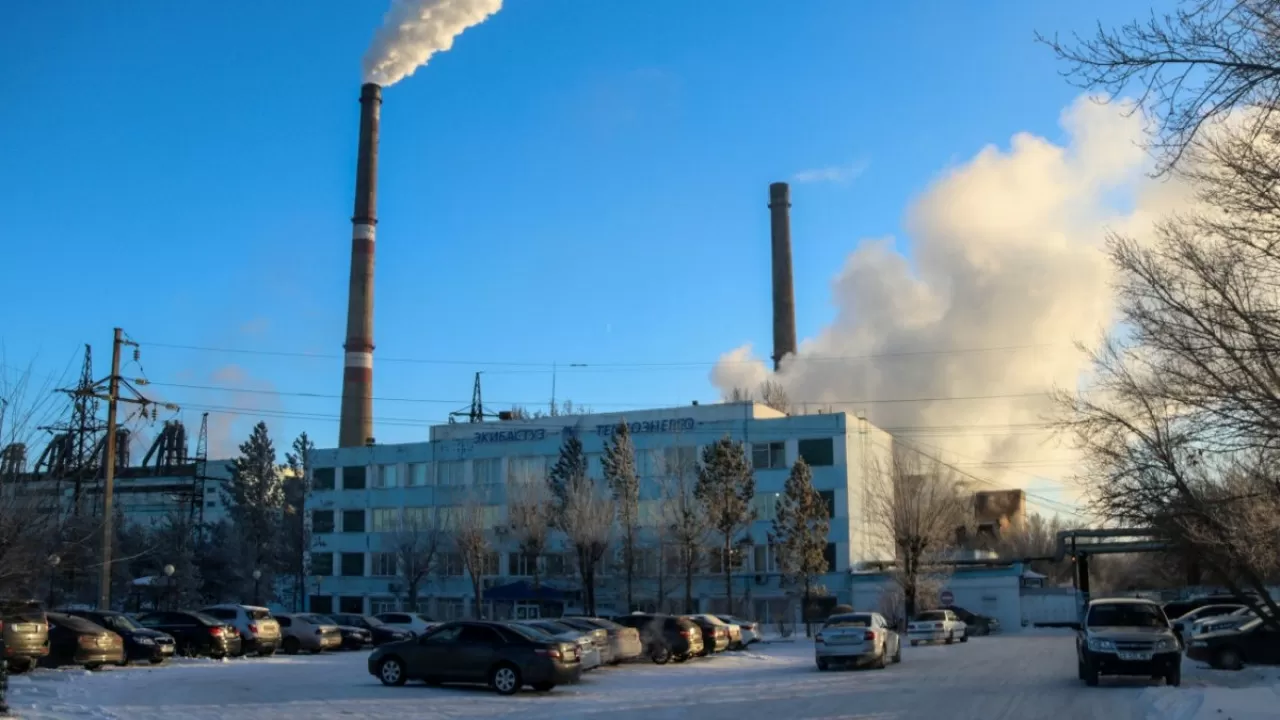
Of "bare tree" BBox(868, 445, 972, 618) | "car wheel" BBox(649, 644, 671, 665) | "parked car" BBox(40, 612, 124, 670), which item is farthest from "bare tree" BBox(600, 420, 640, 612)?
"parked car" BBox(40, 612, 124, 670)

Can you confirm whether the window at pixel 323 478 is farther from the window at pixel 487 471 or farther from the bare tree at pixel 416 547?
the window at pixel 487 471

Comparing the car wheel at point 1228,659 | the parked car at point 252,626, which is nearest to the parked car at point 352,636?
the parked car at point 252,626

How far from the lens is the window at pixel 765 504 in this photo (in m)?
63.9

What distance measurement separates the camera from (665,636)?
3344 centimetres

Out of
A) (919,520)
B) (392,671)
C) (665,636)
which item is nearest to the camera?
(392,671)

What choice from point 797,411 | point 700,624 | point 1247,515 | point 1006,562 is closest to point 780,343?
point 797,411

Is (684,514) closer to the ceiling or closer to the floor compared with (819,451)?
closer to the floor

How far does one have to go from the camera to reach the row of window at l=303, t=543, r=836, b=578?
6125 cm

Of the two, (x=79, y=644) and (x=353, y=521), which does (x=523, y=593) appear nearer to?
(x=353, y=521)

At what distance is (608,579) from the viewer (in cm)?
6650

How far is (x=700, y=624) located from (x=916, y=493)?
24043 millimetres

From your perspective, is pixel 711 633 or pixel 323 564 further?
pixel 323 564

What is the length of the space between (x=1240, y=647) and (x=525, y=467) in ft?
154

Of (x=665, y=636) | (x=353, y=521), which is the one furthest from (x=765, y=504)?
(x=665, y=636)
